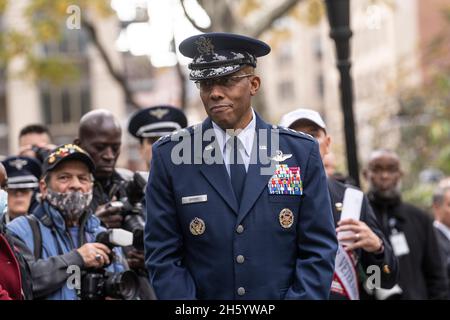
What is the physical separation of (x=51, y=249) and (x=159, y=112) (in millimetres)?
2324

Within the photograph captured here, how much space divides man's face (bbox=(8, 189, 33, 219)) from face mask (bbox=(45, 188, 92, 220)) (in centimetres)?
193

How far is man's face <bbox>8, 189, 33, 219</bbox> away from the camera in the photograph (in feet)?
28.9

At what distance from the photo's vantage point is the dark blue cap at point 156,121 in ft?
28.3

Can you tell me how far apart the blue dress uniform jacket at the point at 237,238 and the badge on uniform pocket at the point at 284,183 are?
0.08ft

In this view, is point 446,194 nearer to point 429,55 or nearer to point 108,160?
point 108,160

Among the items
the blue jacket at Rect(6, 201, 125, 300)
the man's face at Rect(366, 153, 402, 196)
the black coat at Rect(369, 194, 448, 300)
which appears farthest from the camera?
the man's face at Rect(366, 153, 402, 196)

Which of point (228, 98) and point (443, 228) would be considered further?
point (443, 228)

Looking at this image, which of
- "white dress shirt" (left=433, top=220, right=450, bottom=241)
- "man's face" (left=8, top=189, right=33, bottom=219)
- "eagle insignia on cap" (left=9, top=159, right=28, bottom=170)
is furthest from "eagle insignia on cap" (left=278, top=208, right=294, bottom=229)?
"white dress shirt" (left=433, top=220, right=450, bottom=241)

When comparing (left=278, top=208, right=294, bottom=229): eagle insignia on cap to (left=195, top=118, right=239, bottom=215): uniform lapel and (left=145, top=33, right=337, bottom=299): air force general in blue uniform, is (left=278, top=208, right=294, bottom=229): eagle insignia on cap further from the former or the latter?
(left=195, top=118, right=239, bottom=215): uniform lapel

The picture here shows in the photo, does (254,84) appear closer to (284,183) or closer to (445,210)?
(284,183)

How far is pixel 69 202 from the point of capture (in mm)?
6844

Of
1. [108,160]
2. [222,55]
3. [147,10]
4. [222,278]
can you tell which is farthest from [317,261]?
[147,10]

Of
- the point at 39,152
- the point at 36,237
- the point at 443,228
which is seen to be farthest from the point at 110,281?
the point at 443,228

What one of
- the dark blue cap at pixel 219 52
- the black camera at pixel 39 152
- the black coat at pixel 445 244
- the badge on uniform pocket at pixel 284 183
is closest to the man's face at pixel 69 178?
the dark blue cap at pixel 219 52
